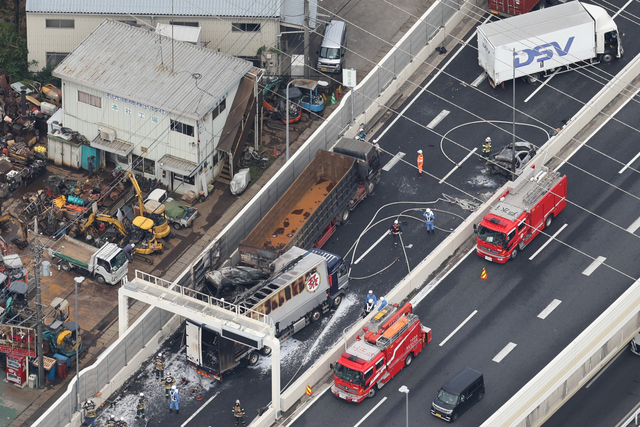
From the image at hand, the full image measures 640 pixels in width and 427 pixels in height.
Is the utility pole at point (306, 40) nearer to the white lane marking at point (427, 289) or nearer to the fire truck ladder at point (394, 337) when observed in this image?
the white lane marking at point (427, 289)

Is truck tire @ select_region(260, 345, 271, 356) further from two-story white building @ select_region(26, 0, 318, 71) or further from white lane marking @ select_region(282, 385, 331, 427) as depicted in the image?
two-story white building @ select_region(26, 0, 318, 71)

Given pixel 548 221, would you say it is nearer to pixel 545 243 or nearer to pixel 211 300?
pixel 545 243

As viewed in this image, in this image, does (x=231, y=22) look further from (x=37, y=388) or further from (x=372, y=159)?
(x=37, y=388)

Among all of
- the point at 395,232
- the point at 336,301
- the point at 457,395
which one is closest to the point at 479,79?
the point at 395,232

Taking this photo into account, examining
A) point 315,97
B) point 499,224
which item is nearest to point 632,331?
point 499,224

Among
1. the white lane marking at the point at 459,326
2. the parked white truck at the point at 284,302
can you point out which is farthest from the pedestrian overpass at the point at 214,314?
the white lane marking at the point at 459,326
